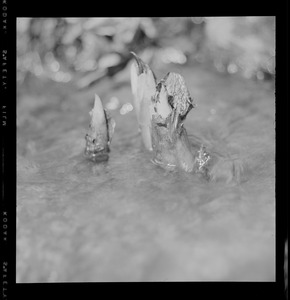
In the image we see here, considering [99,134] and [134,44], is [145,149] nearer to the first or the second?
[99,134]

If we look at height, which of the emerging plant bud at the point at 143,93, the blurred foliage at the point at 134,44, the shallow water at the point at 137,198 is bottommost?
the shallow water at the point at 137,198

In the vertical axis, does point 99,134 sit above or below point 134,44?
below

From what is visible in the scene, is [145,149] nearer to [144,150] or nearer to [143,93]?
[144,150]

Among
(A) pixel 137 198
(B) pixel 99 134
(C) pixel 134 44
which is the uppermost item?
(C) pixel 134 44

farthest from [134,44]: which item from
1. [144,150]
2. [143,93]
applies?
[144,150]

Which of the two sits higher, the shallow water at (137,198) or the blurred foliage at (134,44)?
the blurred foliage at (134,44)
